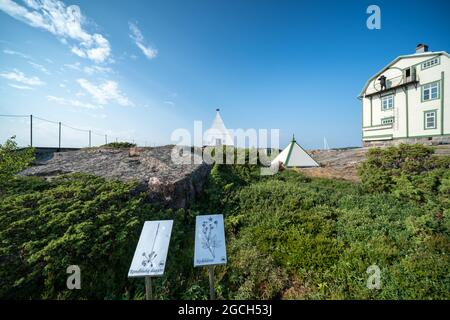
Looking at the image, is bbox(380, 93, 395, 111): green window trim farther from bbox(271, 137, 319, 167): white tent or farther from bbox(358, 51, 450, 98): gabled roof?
bbox(271, 137, 319, 167): white tent

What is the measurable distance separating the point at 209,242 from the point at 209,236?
118 mm

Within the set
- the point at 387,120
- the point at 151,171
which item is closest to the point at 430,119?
the point at 387,120

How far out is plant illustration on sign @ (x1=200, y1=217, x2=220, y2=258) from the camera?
3.71 metres

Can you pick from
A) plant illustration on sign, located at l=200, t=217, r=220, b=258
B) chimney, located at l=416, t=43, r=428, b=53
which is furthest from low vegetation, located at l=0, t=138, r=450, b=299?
chimney, located at l=416, t=43, r=428, b=53

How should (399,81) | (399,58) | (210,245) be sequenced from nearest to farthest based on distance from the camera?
(210,245), (399,81), (399,58)

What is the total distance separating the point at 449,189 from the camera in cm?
652

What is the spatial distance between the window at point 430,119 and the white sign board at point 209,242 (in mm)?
22316

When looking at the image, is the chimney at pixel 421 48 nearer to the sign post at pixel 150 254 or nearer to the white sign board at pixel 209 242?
the white sign board at pixel 209 242

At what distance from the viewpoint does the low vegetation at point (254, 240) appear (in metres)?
3.88

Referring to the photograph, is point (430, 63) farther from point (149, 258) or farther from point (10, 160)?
point (10, 160)

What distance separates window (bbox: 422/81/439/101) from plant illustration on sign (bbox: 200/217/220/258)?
23.0 m

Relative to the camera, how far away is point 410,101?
59.3 feet
